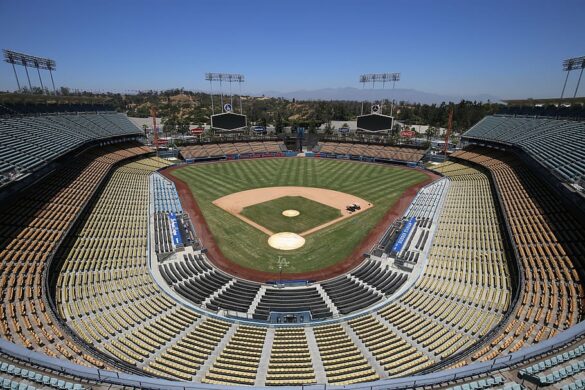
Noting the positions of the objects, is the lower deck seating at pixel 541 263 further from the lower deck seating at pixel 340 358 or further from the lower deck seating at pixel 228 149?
the lower deck seating at pixel 228 149

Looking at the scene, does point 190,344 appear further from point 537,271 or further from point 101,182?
point 101,182

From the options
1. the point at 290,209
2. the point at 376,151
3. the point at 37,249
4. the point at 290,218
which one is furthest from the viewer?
the point at 376,151

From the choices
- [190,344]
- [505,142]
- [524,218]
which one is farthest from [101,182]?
[505,142]

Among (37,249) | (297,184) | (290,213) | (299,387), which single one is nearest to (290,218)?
(290,213)

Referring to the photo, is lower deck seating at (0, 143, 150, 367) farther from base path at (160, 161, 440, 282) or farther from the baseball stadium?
base path at (160, 161, 440, 282)

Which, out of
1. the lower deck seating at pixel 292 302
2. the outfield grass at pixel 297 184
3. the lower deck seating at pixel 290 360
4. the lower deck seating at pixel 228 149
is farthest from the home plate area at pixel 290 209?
the lower deck seating at pixel 228 149

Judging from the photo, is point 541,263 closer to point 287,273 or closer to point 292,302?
point 292,302

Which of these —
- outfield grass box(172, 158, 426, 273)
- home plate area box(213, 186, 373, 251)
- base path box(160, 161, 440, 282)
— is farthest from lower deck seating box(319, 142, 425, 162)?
home plate area box(213, 186, 373, 251)
